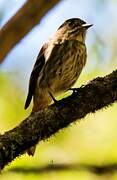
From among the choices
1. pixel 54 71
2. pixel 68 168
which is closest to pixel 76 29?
pixel 54 71

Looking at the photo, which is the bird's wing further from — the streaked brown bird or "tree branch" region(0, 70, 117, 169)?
"tree branch" region(0, 70, 117, 169)

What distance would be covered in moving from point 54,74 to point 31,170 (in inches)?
41.8

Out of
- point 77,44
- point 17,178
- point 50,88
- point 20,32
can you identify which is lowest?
point 17,178

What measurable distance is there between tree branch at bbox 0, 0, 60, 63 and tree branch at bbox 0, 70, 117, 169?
399 mm

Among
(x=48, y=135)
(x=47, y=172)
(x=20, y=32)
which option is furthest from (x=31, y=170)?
(x=20, y=32)

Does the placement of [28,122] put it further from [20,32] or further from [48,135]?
[20,32]

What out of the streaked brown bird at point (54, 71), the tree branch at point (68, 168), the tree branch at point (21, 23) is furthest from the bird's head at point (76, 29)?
the tree branch at point (21, 23)

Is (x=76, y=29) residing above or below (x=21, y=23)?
Result: above

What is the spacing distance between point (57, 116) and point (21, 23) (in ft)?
1.84

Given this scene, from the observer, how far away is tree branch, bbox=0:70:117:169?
3158 millimetres

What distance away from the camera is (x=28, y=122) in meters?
3.21

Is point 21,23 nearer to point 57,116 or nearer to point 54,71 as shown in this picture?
point 57,116

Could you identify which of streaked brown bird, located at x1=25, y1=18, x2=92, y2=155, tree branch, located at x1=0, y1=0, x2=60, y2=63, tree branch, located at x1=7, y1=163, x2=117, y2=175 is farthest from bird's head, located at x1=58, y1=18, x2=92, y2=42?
tree branch, located at x1=0, y1=0, x2=60, y2=63

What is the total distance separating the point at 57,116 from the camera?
3.28 meters
